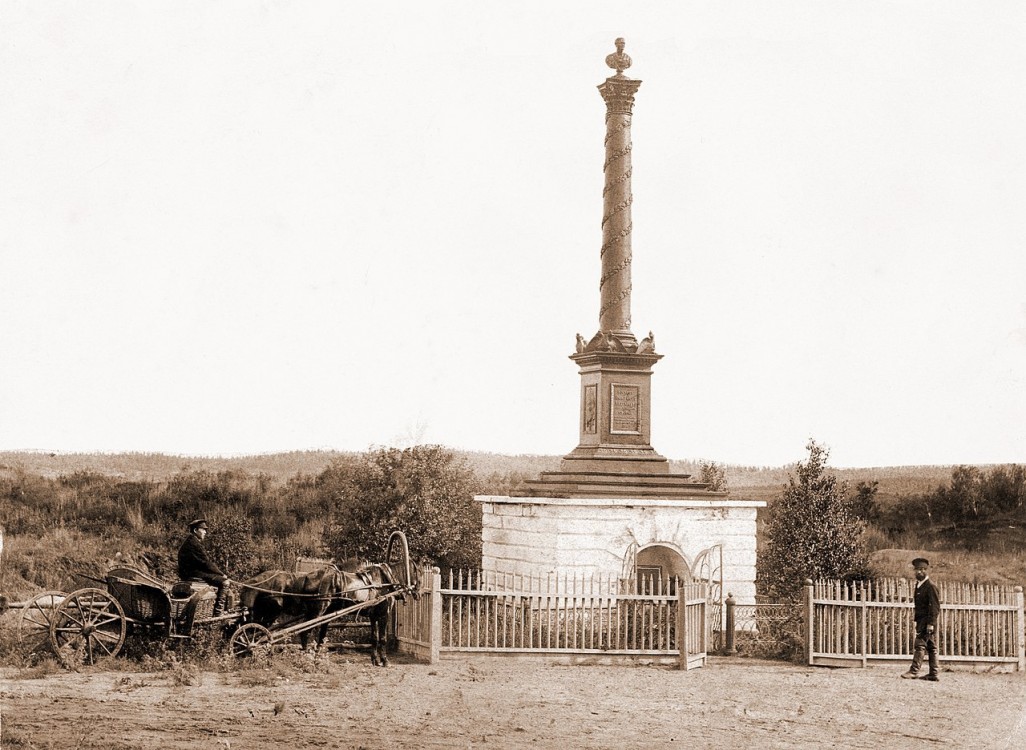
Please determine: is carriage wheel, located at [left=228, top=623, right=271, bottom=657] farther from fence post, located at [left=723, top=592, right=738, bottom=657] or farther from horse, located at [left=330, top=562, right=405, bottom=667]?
fence post, located at [left=723, top=592, right=738, bottom=657]

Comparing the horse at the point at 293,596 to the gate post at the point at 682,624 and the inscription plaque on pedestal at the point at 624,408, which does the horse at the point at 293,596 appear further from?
the inscription plaque on pedestal at the point at 624,408

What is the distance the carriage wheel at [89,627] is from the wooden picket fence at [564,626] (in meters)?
3.89

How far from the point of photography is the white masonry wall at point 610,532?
18.9 metres

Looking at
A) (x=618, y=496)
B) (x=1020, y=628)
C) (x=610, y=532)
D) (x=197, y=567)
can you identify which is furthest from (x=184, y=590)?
(x=1020, y=628)

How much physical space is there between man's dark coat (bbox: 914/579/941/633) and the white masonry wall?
164 inches

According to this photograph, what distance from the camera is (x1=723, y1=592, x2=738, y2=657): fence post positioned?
1809 centimetres

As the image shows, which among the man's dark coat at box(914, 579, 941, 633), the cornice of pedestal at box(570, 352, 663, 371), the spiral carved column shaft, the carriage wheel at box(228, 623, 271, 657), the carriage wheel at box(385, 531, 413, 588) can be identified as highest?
the spiral carved column shaft

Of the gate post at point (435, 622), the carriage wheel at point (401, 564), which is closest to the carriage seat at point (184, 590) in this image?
the carriage wheel at point (401, 564)

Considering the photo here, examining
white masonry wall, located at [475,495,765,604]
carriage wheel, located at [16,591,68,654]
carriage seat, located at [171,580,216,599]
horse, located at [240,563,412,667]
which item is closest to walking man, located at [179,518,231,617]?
carriage seat, located at [171,580,216,599]

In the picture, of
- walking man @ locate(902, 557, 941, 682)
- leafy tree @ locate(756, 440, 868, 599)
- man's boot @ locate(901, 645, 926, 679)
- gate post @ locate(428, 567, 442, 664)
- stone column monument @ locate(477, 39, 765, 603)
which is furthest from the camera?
leafy tree @ locate(756, 440, 868, 599)

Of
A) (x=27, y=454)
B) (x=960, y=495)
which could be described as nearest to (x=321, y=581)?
(x=960, y=495)

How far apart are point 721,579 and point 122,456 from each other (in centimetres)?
4733

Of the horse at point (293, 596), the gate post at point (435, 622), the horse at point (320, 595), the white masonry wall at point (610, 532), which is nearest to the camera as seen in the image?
the horse at point (293, 596)

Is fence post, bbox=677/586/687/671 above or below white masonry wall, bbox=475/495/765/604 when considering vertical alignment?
below
